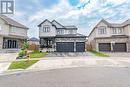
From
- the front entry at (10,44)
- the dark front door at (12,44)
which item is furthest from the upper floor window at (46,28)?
the dark front door at (12,44)

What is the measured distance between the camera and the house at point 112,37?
3419cm

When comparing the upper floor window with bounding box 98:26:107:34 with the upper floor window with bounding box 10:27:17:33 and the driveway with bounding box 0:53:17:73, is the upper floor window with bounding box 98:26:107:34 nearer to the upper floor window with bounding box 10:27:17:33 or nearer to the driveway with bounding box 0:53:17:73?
the upper floor window with bounding box 10:27:17:33

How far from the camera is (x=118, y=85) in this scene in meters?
7.02

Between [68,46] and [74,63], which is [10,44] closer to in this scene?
[68,46]

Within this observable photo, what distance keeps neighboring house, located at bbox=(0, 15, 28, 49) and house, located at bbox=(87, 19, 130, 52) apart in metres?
18.4

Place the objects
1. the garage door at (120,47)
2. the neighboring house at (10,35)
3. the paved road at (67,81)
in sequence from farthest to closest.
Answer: the garage door at (120,47)
the neighboring house at (10,35)
the paved road at (67,81)

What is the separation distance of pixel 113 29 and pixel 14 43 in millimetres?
24410

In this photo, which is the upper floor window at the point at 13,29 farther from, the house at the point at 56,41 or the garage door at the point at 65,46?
the garage door at the point at 65,46

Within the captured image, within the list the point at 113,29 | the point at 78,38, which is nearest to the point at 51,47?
the point at 78,38

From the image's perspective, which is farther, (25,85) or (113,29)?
(113,29)

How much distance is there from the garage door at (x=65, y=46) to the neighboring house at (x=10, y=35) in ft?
28.2

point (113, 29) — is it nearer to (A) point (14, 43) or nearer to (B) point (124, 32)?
(B) point (124, 32)

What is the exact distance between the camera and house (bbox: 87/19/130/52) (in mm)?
34188

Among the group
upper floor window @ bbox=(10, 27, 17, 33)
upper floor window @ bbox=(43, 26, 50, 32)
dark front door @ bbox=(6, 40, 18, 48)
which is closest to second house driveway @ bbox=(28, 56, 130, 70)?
dark front door @ bbox=(6, 40, 18, 48)
